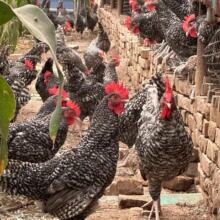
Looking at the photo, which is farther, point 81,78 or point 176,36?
point 81,78

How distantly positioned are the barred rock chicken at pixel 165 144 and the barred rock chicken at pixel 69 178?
310 mm

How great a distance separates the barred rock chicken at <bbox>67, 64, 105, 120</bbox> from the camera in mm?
7449

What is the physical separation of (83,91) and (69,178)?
345cm

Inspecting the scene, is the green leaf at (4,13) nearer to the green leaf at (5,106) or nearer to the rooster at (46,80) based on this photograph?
the green leaf at (5,106)

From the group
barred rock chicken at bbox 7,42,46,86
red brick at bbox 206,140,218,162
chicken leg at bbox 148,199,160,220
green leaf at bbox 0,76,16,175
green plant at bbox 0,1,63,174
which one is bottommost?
chicken leg at bbox 148,199,160,220

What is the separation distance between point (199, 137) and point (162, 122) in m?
1.22

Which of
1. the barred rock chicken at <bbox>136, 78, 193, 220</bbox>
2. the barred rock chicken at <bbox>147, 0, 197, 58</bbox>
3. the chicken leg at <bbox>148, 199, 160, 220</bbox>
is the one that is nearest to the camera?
the barred rock chicken at <bbox>136, 78, 193, 220</bbox>

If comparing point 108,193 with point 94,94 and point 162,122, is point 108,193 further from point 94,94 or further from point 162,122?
point 94,94

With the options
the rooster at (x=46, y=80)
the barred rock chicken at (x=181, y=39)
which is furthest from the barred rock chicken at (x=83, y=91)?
the barred rock chicken at (x=181, y=39)

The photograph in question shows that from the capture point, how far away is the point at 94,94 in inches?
293

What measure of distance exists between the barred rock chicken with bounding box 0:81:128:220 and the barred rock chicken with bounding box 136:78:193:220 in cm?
31

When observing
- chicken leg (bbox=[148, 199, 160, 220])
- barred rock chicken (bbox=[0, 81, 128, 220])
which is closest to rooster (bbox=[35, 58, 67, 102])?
chicken leg (bbox=[148, 199, 160, 220])

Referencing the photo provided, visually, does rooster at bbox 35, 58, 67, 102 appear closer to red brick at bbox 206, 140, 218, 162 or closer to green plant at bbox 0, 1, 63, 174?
red brick at bbox 206, 140, 218, 162

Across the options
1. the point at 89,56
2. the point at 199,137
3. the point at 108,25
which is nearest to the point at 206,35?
the point at 199,137
